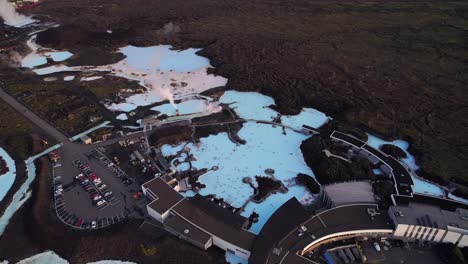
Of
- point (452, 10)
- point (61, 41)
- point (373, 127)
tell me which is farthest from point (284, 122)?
point (452, 10)

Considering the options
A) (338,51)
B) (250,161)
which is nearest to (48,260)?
(250,161)

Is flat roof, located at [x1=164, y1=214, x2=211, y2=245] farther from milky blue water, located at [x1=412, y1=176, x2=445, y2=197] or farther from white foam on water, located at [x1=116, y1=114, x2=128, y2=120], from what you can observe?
milky blue water, located at [x1=412, y1=176, x2=445, y2=197]

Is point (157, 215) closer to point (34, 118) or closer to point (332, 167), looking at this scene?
point (332, 167)

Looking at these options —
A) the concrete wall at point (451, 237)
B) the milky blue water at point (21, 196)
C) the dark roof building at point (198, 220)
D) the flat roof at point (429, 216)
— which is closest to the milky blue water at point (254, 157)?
the dark roof building at point (198, 220)

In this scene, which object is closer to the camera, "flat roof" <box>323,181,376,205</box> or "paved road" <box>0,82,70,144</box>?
"flat roof" <box>323,181,376,205</box>

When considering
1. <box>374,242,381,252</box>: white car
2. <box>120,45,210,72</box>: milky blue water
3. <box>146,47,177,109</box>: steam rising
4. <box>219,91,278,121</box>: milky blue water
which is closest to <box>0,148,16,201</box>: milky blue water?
<box>146,47,177,109</box>: steam rising

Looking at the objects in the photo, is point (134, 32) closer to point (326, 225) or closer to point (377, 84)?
point (377, 84)
